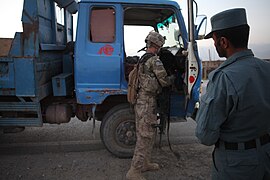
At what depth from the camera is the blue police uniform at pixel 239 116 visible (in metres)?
1.39

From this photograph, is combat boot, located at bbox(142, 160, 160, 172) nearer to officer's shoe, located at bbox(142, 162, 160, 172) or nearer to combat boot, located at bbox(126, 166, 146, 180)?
officer's shoe, located at bbox(142, 162, 160, 172)

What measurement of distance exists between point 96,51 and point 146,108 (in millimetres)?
1128

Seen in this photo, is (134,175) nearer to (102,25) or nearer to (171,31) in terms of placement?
(102,25)

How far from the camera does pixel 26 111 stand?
3.33m

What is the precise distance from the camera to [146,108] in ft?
9.81

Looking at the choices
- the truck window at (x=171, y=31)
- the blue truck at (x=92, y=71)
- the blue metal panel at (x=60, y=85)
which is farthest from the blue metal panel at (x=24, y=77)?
the truck window at (x=171, y=31)

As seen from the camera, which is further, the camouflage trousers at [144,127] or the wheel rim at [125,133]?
the wheel rim at [125,133]

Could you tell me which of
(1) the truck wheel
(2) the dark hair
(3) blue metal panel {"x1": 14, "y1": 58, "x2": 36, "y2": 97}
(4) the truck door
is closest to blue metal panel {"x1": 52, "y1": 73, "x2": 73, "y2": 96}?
(4) the truck door

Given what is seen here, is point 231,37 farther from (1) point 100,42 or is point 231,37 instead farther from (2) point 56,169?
(2) point 56,169

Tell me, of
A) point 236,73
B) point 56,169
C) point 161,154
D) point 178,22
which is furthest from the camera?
point 161,154

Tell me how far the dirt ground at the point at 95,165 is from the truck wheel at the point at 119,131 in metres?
0.17

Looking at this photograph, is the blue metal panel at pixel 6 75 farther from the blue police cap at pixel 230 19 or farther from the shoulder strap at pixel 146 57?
the blue police cap at pixel 230 19

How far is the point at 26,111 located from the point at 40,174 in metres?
0.92

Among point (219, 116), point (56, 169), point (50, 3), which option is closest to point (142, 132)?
point (56, 169)
